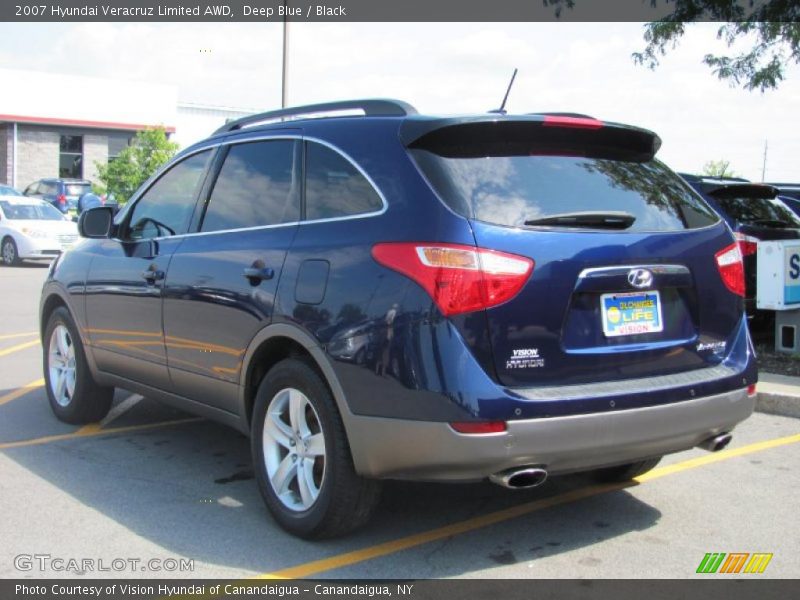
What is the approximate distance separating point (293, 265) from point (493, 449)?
4.39 ft

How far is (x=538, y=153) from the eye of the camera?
166 inches

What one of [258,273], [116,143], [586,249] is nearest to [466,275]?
[586,249]

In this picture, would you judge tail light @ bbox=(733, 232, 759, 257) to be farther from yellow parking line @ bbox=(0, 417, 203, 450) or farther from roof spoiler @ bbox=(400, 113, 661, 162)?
yellow parking line @ bbox=(0, 417, 203, 450)

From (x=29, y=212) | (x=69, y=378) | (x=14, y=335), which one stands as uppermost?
(x=29, y=212)

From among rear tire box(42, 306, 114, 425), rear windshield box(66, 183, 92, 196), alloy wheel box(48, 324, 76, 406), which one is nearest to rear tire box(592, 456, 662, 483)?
rear tire box(42, 306, 114, 425)

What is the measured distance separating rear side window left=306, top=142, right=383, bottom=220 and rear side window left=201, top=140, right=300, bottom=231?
0.12 metres

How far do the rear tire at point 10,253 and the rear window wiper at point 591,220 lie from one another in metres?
18.9

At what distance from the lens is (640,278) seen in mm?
4051

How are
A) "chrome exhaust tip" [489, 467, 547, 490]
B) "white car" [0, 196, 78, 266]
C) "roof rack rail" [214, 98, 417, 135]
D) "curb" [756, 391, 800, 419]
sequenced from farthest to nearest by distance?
"white car" [0, 196, 78, 266] < "curb" [756, 391, 800, 419] < "roof rack rail" [214, 98, 417, 135] < "chrome exhaust tip" [489, 467, 547, 490]

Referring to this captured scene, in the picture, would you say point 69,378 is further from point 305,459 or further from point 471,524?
point 471,524

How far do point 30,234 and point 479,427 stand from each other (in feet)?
62.2

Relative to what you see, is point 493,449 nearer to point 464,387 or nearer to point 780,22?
point 464,387

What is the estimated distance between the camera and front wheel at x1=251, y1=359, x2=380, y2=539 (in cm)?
412

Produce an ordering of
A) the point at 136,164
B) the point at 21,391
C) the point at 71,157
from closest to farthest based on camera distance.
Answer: the point at 21,391, the point at 136,164, the point at 71,157
